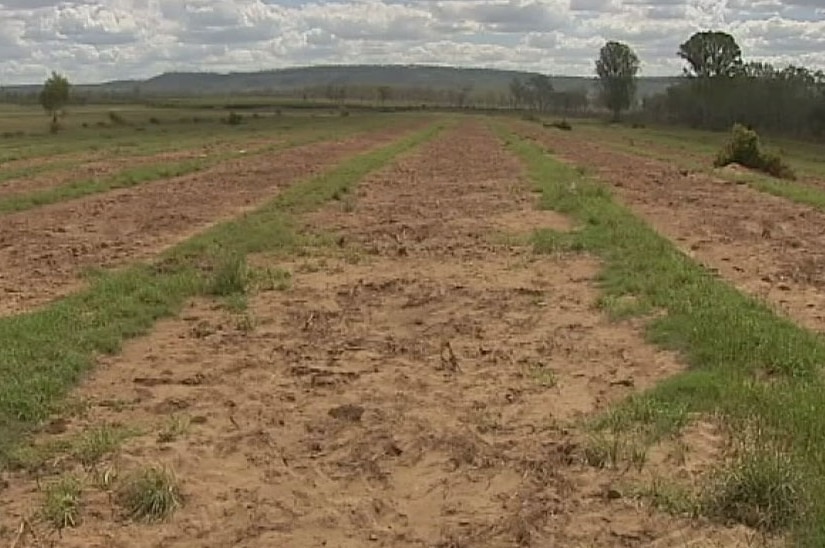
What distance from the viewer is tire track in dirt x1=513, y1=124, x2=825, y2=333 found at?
41.3ft

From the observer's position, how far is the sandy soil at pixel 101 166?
26.8 meters

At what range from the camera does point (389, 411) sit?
8.30 metres

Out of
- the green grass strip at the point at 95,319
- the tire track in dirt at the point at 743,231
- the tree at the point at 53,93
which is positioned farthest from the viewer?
the tree at the point at 53,93

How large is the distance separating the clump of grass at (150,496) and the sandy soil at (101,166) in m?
19.2

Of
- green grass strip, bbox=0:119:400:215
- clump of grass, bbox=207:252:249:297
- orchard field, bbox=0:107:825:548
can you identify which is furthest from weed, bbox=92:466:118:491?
green grass strip, bbox=0:119:400:215

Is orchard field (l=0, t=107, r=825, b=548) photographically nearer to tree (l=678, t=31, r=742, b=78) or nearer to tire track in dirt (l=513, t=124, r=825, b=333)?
tire track in dirt (l=513, t=124, r=825, b=333)

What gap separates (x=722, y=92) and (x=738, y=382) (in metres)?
94.7

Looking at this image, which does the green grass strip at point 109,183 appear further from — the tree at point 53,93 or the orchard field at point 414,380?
the tree at point 53,93

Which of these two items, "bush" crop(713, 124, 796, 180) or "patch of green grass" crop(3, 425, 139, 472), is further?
"bush" crop(713, 124, 796, 180)

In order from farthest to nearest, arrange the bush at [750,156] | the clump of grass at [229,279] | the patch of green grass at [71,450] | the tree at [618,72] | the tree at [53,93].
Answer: the tree at [618,72] < the tree at [53,93] < the bush at [750,156] < the clump of grass at [229,279] < the patch of green grass at [71,450]

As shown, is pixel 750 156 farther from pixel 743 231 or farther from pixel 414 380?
pixel 414 380

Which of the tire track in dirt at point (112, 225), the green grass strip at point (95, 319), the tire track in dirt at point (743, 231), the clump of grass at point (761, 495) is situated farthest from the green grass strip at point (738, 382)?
the tire track in dirt at point (112, 225)

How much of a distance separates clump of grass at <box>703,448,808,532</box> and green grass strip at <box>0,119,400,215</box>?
18.0 m

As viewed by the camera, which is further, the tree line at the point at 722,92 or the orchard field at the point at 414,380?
the tree line at the point at 722,92
